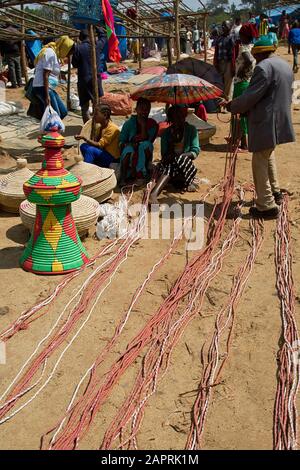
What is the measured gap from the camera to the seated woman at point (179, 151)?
18.3 ft

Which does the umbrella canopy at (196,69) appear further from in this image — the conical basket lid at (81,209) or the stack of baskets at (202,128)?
the conical basket lid at (81,209)

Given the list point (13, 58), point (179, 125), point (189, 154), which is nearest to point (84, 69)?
point (179, 125)

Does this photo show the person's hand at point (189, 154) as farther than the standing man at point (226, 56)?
No

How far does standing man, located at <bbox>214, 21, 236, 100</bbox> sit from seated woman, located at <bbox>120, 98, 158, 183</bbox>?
4904mm

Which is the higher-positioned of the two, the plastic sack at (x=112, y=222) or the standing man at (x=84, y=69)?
the standing man at (x=84, y=69)

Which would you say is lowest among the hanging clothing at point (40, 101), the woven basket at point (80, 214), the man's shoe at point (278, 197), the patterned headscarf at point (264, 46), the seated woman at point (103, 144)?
the man's shoe at point (278, 197)

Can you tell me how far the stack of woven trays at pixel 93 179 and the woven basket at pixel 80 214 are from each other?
1.12 ft

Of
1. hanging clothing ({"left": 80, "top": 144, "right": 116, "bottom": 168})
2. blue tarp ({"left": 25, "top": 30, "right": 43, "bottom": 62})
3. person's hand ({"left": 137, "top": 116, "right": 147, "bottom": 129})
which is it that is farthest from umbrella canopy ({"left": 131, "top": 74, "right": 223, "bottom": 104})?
blue tarp ({"left": 25, "top": 30, "right": 43, "bottom": 62})

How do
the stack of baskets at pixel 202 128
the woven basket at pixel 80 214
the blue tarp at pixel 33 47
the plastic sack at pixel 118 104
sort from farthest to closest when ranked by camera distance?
the blue tarp at pixel 33 47 < the plastic sack at pixel 118 104 < the stack of baskets at pixel 202 128 < the woven basket at pixel 80 214

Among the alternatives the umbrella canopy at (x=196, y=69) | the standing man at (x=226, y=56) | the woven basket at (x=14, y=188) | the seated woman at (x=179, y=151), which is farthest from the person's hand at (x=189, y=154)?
the standing man at (x=226, y=56)

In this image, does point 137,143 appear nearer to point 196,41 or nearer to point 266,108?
point 266,108

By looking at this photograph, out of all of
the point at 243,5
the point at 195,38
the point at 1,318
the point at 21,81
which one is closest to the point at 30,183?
the point at 1,318

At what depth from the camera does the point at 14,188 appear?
4.89m

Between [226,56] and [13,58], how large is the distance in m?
4.84
